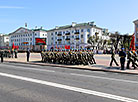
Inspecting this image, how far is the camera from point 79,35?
232ft

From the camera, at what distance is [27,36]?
310 feet

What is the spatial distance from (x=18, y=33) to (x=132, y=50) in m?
96.3

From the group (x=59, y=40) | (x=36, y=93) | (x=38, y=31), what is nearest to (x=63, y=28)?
(x=59, y=40)

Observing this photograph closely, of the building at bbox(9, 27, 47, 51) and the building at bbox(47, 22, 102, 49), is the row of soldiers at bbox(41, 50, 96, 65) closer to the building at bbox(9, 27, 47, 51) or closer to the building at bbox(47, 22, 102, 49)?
the building at bbox(47, 22, 102, 49)

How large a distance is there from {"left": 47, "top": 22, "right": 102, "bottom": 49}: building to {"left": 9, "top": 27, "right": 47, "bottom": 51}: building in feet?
29.9

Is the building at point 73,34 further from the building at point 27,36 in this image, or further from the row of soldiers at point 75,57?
the row of soldiers at point 75,57

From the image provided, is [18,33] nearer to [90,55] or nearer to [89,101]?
[90,55]

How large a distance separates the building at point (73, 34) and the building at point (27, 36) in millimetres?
9119

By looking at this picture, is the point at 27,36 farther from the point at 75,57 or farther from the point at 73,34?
the point at 75,57

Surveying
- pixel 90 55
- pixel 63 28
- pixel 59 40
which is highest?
pixel 63 28

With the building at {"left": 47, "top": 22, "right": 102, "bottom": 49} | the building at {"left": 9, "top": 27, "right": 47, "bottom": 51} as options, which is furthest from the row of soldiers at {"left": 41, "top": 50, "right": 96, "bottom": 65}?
the building at {"left": 9, "top": 27, "right": 47, "bottom": 51}

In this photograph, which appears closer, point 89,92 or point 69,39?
point 89,92

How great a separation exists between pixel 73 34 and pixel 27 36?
116ft

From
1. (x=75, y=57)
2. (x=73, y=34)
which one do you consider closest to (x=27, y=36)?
(x=73, y=34)
